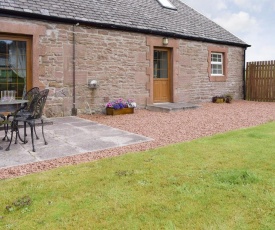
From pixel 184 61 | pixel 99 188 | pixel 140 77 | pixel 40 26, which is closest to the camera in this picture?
pixel 99 188

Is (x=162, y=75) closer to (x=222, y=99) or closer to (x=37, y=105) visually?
(x=222, y=99)

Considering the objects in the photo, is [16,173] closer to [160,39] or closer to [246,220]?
[246,220]

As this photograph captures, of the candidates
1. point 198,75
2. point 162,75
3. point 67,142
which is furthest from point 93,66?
point 198,75

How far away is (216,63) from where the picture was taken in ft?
47.2

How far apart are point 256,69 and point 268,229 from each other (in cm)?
1478

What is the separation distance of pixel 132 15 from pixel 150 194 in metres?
9.56

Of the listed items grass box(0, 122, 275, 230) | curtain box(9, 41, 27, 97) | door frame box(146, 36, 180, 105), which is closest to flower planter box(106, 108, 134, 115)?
door frame box(146, 36, 180, 105)

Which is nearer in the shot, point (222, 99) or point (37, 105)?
point (37, 105)

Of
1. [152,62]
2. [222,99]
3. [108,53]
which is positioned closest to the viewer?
[108,53]

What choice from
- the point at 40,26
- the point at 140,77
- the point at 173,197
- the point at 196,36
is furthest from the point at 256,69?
the point at 173,197

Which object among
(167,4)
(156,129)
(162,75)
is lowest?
(156,129)

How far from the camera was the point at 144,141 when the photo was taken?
566 centimetres

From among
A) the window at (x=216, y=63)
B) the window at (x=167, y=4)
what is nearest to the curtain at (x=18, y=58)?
the window at (x=167, y=4)

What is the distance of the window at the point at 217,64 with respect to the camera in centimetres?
1388
